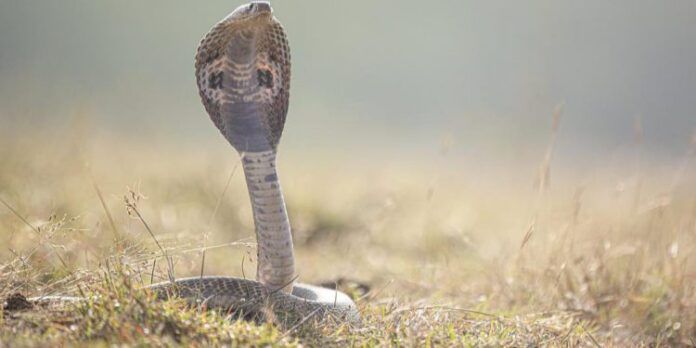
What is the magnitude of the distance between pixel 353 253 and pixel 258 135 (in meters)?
3.03

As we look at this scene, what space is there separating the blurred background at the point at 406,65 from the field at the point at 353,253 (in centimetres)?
440

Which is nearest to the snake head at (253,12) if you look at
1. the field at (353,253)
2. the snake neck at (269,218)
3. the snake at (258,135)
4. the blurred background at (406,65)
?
the snake at (258,135)

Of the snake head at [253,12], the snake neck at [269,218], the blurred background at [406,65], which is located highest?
the snake head at [253,12]

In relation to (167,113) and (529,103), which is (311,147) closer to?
(167,113)

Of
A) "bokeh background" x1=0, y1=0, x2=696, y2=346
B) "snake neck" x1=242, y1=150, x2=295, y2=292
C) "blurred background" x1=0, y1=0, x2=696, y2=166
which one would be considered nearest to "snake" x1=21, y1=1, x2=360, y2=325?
"snake neck" x1=242, y1=150, x2=295, y2=292

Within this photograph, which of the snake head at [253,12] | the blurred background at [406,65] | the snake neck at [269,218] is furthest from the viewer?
the blurred background at [406,65]

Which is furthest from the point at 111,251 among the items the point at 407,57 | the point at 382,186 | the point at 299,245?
the point at 407,57

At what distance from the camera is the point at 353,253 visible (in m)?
7.32

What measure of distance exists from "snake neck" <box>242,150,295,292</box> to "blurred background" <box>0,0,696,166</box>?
9187 mm

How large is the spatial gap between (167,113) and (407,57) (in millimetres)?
31080

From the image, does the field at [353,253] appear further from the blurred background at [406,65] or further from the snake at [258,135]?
the blurred background at [406,65]

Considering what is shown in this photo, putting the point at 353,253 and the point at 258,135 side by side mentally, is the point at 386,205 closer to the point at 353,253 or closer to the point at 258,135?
the point at 353,253

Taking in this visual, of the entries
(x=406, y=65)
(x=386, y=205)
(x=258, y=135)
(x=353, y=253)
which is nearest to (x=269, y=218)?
(x=258, y=135)

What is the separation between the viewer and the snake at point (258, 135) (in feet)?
13.7
